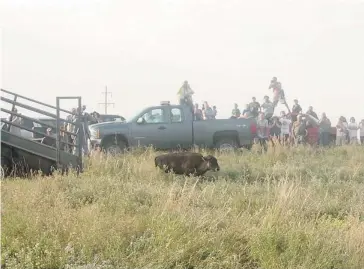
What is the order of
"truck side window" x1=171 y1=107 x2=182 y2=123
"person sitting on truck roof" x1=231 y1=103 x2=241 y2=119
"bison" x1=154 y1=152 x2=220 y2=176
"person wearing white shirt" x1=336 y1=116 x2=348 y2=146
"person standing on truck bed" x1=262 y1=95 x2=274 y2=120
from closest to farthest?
"bison" x1=154 y1=152 x2=220 y2=176
"truck side window" x1=171 y1=107 x2=182 y2=123
"person standing on truck bed" x1=262 y1=95 x2=274 y2=120
"person wearing white shirt" x1=336 y1=116 x2=348 y2=146
"person sitting on truck roof" x1=231 y1=103 x2=241 y2=119

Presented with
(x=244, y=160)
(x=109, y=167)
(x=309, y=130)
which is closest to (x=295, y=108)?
(x=309, y=130)

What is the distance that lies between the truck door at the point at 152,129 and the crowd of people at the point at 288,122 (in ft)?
3.91

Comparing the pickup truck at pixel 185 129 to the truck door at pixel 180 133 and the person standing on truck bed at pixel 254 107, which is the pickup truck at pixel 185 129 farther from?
the person standing on truck bed at pixel 254 107

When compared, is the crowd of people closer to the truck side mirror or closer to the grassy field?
the truck side mirror

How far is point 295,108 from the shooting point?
2000cm

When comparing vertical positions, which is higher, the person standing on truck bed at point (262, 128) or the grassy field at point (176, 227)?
the person standing on truck bed at point (262, 128)

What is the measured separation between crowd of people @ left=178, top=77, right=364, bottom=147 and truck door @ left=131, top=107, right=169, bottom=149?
3.91 feet

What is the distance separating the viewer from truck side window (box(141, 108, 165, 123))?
18.5 m

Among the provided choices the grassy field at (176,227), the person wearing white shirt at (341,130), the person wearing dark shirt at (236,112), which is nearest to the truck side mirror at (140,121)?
the person wearing dark shirt at (236,112)

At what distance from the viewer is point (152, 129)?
18.4 m

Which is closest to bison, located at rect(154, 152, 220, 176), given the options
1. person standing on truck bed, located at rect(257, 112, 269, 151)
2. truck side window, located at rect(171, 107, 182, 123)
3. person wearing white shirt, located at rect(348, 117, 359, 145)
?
truck side window, located at rect(171, 107, 182, 123)

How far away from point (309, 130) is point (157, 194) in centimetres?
1163

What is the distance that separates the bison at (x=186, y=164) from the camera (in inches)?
466

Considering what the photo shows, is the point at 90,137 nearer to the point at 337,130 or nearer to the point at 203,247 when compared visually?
the point at 337,130
